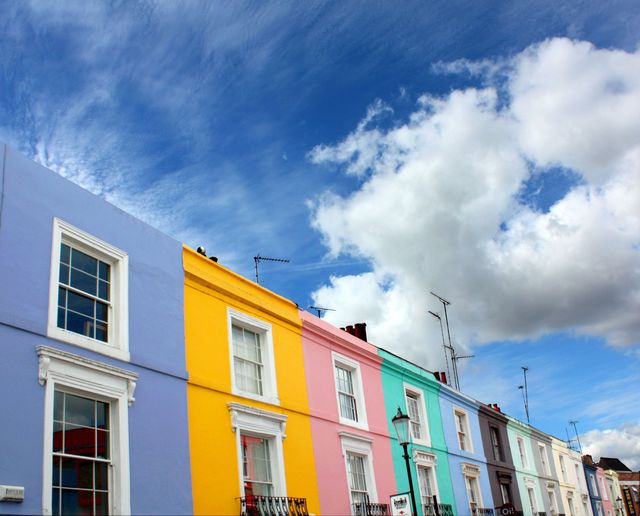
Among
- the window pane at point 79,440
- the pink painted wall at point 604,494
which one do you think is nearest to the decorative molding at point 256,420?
the window pane at point 79,440

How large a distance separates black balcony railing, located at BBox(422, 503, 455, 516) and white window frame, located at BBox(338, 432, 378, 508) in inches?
108

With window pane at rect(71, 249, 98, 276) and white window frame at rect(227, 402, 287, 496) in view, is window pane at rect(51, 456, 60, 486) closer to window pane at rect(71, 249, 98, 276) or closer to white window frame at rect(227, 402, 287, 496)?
window pane at rect(71, 249, 98, 276)

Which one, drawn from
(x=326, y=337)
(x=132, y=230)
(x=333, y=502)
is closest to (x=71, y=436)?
(x=132, y=230)

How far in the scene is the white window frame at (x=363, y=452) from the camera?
17734mm

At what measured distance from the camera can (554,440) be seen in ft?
125

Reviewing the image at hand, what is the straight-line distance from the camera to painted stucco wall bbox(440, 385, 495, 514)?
23.2 metres

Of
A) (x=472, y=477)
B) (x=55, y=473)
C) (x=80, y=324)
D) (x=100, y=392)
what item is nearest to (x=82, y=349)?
(x=80, y=324)

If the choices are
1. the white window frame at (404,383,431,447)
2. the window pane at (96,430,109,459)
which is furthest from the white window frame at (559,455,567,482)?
the window pane at (96,430,109,459)

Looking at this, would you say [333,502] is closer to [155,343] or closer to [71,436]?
[155,343]

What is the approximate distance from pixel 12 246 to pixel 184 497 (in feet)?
17.0

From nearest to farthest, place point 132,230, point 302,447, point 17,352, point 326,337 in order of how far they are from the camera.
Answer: point 17,352, point 132,230, point 302,447, point 326,337

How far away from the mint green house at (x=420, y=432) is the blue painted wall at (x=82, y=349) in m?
9.03

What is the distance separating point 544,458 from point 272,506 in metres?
25.1

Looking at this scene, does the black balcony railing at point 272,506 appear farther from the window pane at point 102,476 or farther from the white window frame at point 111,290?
the white window frame at point 111,290
